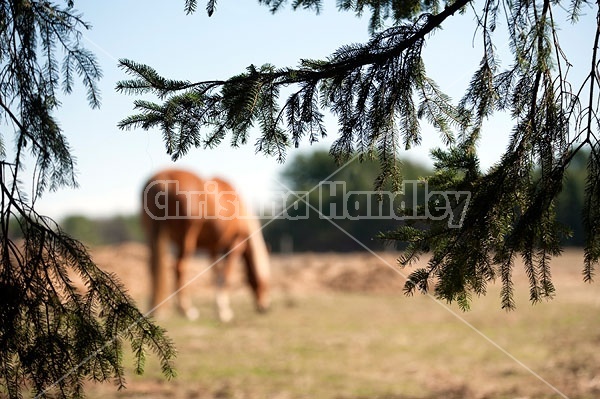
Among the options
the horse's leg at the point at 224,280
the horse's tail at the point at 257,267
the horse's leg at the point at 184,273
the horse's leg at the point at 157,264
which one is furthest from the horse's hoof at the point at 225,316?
the horse's tail at the point at 257,267

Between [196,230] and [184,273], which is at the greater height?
[196,230]

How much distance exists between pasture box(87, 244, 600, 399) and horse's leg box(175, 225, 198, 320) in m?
0.29

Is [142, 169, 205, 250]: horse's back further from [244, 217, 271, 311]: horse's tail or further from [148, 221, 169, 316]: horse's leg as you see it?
[244, 217, 271, 311]: horse's tail

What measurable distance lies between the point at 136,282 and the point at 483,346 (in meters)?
9.59

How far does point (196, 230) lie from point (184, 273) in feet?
3.24

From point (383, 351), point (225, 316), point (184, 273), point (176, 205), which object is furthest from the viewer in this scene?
point (176, 205)

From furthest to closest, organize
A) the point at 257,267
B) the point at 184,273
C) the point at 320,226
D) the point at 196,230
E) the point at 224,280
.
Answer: the point at 320,226 < the point at 257,267 < the point at 196,230 < the point at 184,273 < the point at 224,280

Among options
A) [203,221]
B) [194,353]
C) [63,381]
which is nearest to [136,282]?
[203,221]

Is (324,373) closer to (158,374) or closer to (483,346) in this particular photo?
(158,374)

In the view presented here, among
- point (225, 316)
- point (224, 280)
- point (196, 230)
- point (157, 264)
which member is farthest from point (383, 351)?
point (196, 230)

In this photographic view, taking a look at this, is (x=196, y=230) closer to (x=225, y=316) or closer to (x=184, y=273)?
(x=184, y=273)

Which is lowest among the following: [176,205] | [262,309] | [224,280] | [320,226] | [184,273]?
[262,309]

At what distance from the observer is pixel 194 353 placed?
6.54 m

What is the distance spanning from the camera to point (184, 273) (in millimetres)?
10648
